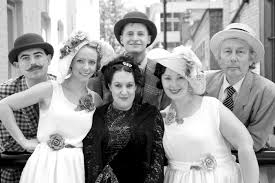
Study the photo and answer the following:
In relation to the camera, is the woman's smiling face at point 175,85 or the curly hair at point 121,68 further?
the curly hair at point 121,68

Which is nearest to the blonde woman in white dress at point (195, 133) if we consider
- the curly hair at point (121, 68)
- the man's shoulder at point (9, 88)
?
the curly hair at point (121, 68)

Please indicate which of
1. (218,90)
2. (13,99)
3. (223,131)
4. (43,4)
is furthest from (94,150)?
(43,4)

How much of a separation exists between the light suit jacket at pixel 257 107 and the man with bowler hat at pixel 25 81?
1.72 m

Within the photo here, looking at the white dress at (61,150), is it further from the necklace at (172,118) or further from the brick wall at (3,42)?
the brick wall at (3,42)

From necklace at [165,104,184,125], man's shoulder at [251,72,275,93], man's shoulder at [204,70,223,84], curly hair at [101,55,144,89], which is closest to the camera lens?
necklace at [165,104,184,125]

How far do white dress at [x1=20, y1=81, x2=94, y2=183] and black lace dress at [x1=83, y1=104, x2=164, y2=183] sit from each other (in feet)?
0.40

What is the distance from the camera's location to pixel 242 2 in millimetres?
10047

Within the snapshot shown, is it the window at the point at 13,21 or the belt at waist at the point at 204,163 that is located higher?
the window at the point at 13,21

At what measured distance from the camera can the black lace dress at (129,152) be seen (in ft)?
11.9

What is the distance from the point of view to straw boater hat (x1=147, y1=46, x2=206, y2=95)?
3650mm

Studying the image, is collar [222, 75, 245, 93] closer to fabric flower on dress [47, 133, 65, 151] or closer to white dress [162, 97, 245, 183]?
white dress [162, 97, 245, 183]

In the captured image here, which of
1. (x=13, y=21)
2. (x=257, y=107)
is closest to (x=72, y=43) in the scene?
(x=257, y=107)

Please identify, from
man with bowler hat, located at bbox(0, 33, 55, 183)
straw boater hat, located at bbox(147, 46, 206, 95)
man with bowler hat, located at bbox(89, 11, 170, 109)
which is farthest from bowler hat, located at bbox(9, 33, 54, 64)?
straw boater hat, located at bbox(147, 46, 206, 95)

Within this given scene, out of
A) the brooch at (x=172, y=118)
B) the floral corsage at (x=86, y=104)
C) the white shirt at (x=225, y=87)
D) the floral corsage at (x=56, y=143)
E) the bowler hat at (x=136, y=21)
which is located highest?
the bowler hat at (x=136, y=21)
